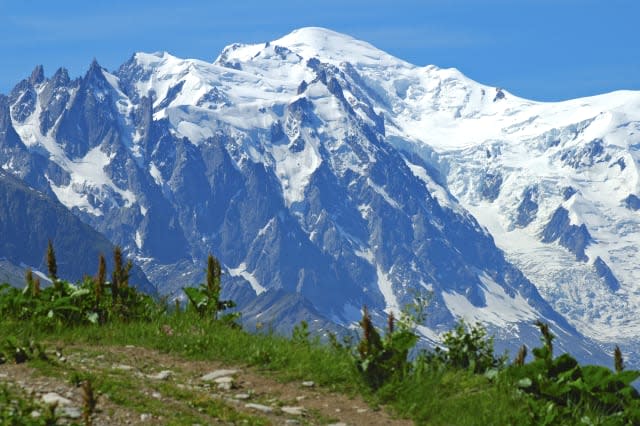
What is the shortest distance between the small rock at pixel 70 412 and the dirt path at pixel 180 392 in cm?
5

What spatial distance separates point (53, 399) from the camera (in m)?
13.3

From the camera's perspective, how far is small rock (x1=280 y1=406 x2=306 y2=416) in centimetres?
1431

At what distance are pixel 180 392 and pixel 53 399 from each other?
1.88 metres

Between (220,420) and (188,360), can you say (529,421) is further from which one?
(188,360)

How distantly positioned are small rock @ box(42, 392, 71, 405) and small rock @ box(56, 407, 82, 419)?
0.82ft

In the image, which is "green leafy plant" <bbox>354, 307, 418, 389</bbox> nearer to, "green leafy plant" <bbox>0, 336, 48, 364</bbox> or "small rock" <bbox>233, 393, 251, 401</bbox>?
"small rock" <bbox>233, 393, 251, 401</bbox>

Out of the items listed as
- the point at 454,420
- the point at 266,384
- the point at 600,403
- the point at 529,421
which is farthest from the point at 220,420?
the point at 600,403

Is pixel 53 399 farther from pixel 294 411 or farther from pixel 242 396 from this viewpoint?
pixel 294 411

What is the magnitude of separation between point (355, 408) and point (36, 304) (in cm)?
648

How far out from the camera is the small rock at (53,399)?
43.2 ft

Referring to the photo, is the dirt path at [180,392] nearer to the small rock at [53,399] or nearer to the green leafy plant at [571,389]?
the small rock at [53,399]

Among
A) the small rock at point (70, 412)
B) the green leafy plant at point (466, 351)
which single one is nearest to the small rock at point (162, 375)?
the small rock at point (70, 412)

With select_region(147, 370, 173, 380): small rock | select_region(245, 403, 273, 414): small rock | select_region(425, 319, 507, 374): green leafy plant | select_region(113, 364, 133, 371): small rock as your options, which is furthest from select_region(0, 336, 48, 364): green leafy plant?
select_region(425, 319, 507, 374): green leafy plant

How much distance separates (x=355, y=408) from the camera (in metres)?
14.8
